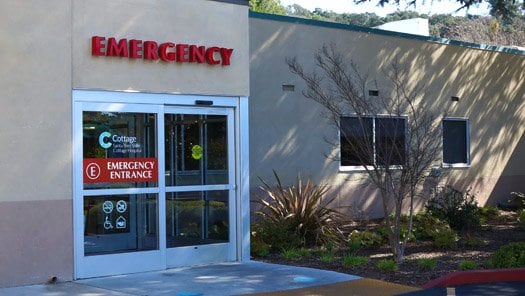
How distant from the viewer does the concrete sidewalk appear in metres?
9.71

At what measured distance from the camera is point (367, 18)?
6022 cm

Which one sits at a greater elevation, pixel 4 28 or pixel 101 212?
pixel 4 28

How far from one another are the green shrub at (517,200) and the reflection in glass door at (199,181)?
10.8 m

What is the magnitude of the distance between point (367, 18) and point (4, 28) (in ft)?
172

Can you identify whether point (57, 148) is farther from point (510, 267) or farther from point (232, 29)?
point (510, 267)

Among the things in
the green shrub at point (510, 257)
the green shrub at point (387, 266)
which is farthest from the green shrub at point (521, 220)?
the green shrub at point (387, 266)

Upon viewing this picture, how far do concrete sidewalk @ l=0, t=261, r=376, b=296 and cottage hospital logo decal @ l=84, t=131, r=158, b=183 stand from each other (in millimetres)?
1382

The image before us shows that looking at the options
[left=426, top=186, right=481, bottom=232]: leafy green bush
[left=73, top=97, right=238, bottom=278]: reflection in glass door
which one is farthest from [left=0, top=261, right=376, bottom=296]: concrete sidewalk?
[left=426, top=186, right=481, bottom=232]: leafy green bush


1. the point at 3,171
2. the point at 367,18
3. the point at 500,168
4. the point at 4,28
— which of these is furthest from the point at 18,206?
the point at 367,18

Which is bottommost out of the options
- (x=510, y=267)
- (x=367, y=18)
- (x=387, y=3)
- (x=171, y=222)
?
(x=510, y=267)

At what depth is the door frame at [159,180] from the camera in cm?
1045

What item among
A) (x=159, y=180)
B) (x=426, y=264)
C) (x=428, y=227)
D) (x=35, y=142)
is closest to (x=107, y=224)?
(x=159, y=180)

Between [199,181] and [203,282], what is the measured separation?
6.61 ft

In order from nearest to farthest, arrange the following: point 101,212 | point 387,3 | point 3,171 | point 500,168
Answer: point 3,171
point 101,212
point 387,3
point 500,168
